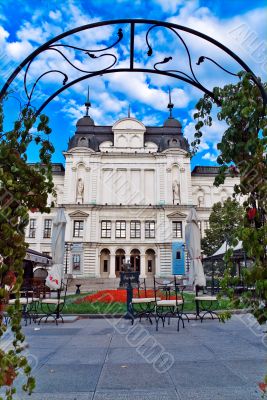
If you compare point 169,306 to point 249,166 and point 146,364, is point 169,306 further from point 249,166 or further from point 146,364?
point 249,166

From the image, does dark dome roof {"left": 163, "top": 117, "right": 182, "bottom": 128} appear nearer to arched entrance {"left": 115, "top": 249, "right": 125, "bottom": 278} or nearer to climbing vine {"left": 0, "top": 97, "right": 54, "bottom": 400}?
arched entrance {"left": 115, "top": 249, "right": 125, "bottom": 278}

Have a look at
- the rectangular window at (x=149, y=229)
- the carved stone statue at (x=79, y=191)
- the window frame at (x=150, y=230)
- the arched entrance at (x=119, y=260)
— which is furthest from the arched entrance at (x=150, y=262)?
the carved stone statue at (x=79, y=191)

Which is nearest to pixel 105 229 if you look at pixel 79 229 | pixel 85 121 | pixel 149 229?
pixel 79 229

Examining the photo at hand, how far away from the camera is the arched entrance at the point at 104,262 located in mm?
45469

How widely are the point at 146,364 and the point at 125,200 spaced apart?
42.9 m

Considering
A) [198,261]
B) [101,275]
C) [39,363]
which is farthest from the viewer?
[101,275]

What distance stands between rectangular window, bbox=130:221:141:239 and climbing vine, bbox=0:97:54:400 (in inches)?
1702

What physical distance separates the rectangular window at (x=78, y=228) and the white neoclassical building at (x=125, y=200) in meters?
0.06

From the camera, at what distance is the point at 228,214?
3.02 meters

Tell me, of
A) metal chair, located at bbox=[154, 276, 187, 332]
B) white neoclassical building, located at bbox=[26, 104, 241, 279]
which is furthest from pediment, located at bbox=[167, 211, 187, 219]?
metal chair, located at bbox=[154, 276, 187, 332]

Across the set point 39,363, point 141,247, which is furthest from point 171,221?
point 39,363

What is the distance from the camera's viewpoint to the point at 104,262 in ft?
151

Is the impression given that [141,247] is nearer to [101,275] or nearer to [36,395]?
[101,275]

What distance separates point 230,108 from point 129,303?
8.37 meters
